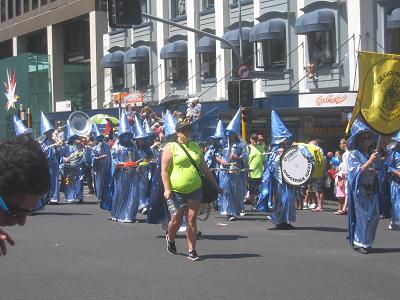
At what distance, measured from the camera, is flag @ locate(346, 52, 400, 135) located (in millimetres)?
10047

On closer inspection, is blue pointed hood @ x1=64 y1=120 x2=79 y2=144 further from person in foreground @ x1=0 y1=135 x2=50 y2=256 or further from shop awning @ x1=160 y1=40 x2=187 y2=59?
person in foreground @ x1=0 y1=135 x2=50 y2=256

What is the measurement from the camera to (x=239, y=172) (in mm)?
15797

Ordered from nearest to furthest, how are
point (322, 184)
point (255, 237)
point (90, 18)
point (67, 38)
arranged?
1. point (255, 237)
2. point (322, 184)
3. point (90, 18)
4. point (67, 38)

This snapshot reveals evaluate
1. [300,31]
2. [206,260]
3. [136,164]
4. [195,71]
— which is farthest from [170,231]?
[195,71]

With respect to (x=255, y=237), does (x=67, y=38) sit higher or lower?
higher

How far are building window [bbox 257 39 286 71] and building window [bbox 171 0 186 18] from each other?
6.23 meters

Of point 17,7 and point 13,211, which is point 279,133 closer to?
point 13,211

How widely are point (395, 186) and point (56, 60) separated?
35757mm

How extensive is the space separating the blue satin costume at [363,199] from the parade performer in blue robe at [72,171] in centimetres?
1071

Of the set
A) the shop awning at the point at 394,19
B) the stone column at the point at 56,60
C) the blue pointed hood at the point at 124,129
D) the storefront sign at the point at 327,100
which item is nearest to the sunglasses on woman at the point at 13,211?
the blue pointed hood at the point at 124,129

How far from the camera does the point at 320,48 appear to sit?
26.3 metres

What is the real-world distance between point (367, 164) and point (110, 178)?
6.44 meters

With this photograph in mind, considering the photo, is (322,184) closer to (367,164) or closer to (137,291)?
(367,164)

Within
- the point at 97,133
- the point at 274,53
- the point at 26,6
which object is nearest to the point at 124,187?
the point at 97,133
